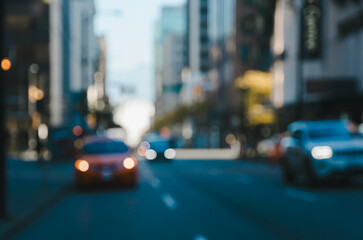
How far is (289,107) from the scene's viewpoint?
52.7 m

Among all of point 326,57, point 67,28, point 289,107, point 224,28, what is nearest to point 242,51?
point 224,28

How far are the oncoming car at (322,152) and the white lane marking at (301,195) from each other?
922mm

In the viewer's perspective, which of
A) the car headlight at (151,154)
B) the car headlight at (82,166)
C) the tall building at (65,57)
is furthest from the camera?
the tall building at (65,57)

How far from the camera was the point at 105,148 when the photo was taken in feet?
66.9

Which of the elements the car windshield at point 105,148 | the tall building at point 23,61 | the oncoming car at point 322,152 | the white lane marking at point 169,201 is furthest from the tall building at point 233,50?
the white lane marking at point 169,201

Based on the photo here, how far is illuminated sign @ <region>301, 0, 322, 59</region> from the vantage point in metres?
44.3

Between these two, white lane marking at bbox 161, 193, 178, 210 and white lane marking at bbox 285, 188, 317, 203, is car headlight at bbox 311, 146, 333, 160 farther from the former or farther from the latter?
white lane marking at bbox 161, 193, 178, 210

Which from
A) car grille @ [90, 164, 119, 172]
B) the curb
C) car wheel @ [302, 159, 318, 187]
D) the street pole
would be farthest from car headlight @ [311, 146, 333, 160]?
the street pole

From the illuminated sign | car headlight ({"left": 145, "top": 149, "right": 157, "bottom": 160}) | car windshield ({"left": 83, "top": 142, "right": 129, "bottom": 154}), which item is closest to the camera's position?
car windshield ({"left": 83, "top": 142, "right": 129, "bottom": 154})

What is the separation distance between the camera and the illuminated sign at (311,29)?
44.3 meters

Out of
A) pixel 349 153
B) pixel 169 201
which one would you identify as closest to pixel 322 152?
pixel 349 153

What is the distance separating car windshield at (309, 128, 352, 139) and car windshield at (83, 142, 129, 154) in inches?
242

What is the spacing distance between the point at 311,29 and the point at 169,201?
31.7 meters

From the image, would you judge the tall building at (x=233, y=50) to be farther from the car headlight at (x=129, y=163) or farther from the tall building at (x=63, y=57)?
the car headlight at (x=129, y=163)
